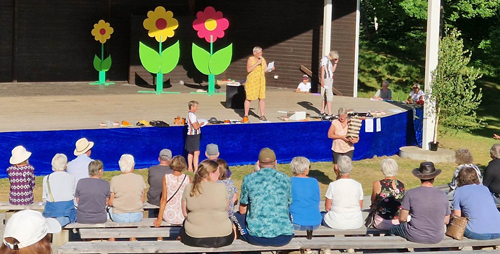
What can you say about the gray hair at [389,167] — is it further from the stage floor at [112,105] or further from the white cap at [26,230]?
the stage floor at [112,105]

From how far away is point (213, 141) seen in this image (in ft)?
48.3

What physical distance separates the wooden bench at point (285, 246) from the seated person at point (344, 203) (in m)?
0.40

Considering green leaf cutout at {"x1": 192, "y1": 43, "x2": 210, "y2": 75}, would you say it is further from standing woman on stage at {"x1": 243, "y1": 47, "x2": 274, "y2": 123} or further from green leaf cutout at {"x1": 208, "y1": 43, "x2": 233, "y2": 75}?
standing woman on stage at {"x1": 243, "y1": 47, "x2": 274, "y2": 123}

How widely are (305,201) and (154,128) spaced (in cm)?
622

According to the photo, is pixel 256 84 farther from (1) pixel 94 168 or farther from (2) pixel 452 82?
(1) pixel 94 168

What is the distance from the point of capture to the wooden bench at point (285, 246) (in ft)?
25.2

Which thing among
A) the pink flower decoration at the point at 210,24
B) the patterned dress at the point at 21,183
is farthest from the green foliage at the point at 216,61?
the patterned dress at the point at 21,183

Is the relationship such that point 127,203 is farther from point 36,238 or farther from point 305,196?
point 36,238

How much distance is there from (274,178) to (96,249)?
172 cm

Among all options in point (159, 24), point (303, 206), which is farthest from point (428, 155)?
point (303, 206)

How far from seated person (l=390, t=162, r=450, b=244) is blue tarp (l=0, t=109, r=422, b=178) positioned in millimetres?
6779

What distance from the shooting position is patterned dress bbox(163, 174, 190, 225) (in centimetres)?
886

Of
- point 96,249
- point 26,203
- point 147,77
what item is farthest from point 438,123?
point 96,249

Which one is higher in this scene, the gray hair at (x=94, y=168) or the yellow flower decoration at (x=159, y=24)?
the yellow flower decoration at (x=159, y=24)
